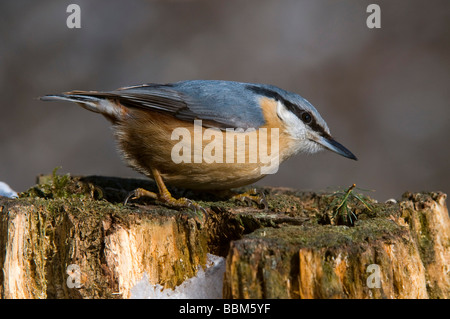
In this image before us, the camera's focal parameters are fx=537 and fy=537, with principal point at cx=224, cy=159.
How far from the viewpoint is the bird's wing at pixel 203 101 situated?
287cm

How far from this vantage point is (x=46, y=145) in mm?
5941

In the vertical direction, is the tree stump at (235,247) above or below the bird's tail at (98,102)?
below

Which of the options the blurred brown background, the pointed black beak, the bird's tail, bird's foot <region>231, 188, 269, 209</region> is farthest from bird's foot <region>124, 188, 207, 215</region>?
the blurred brown background

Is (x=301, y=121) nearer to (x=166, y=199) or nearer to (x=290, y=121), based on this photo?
(x=290, y=121)

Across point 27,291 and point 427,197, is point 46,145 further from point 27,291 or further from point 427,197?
point 427,197

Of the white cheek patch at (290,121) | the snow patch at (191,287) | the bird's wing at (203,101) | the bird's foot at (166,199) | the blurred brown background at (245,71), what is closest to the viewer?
the snow patch at (191,287)

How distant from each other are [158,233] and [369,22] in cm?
486

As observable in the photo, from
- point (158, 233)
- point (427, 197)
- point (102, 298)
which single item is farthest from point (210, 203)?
point (427, 197)

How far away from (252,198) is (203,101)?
0.61m

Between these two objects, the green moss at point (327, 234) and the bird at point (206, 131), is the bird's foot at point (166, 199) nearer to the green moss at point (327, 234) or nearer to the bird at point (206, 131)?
the bird at point (206, 131)

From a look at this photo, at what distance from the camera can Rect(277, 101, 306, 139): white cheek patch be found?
299 centimetres

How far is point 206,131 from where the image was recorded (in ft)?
9.29

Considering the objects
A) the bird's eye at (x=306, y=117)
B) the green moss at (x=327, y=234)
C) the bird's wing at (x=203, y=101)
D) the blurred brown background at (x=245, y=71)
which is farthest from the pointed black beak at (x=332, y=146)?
the blurred brown background at (x=245, y=71)
